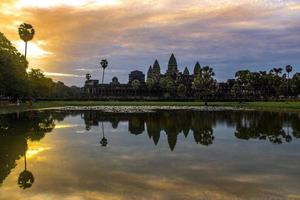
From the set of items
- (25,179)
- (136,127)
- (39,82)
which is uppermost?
(39,82)

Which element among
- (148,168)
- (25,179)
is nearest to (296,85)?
(148,168)

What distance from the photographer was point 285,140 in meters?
25.0

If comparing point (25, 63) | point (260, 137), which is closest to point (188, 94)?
point (25, 63)

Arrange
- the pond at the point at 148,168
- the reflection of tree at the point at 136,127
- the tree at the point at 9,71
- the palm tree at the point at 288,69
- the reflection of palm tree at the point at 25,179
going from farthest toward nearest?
the palm tree at the point at 288,69
the tree at the point at 9,71
the reflection of tree at the point at 136,127
the reflection of palm tree at the point at 25,179
the pond at the point at 148,168

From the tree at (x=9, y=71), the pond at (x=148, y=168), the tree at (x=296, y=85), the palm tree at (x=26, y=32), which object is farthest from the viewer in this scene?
the tree at (x=296, y=85)

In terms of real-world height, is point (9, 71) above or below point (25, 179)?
above

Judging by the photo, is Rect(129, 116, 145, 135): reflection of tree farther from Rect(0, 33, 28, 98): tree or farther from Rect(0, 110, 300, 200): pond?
Rect(0, 33, 28, 98): tree

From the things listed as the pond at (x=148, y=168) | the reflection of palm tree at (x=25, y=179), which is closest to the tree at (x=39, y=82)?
the pond at (x=148, y=168)

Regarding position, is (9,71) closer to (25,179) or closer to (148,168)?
(148,168)

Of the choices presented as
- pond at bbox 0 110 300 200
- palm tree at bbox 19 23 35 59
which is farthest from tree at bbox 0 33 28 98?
pond at bbox 0 110 300 200

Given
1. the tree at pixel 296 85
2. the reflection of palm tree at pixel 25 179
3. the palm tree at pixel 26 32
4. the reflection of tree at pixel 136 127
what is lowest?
the reflection of palm tree at pixel 25 179

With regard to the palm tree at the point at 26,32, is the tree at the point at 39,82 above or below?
below

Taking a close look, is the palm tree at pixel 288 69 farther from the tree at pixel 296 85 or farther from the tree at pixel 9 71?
the tree at pixel 9 71

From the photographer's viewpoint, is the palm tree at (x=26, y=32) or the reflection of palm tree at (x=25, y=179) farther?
the palm tree at (x=26, y=32)
